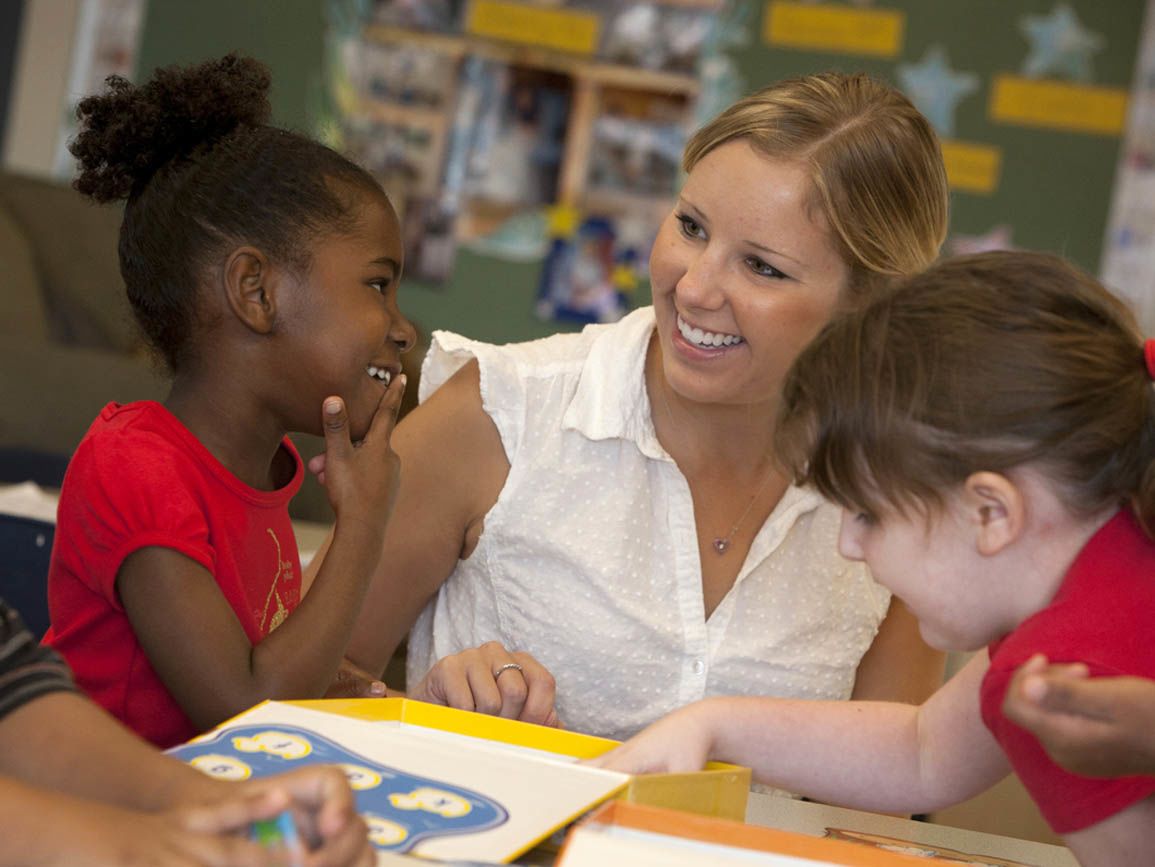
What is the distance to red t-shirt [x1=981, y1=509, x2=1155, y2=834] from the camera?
0.80m

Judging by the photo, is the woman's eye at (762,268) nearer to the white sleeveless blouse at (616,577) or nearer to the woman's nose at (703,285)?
the woman's nose at (703,285)

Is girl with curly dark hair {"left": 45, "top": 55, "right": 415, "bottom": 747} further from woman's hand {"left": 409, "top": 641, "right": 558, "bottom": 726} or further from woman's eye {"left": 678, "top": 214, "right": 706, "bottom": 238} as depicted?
woman's eye {"left": 678, "top": 214, "right": 706, "bottom": 238}

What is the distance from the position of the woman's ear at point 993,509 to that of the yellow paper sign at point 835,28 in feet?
8.36

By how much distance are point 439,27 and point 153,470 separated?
2477 millimetres

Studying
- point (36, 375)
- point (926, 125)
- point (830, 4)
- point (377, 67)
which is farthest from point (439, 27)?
point (926, 125)

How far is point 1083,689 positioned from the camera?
2.33 ft

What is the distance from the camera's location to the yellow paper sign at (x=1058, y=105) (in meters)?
3.15

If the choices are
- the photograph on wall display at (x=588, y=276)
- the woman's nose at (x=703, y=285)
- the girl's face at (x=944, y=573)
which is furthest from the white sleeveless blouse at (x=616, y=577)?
the photograph on wall display at (x=588, y=276)

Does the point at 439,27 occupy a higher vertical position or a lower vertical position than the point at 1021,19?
lower

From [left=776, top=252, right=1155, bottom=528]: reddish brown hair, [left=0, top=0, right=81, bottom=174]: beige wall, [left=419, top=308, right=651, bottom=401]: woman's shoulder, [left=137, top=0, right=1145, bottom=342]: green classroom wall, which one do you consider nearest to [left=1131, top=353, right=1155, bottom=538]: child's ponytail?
[left=776, top=252, right=1155, bottom=528]: reddish brown hair

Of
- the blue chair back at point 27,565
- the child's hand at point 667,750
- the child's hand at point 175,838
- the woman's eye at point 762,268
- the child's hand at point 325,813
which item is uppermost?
the woman's eye at point 762,268

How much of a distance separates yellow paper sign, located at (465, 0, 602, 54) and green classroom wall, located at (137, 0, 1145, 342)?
1.15ft

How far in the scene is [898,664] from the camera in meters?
1.47

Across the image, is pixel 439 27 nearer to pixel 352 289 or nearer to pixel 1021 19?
pixel 1021 19
